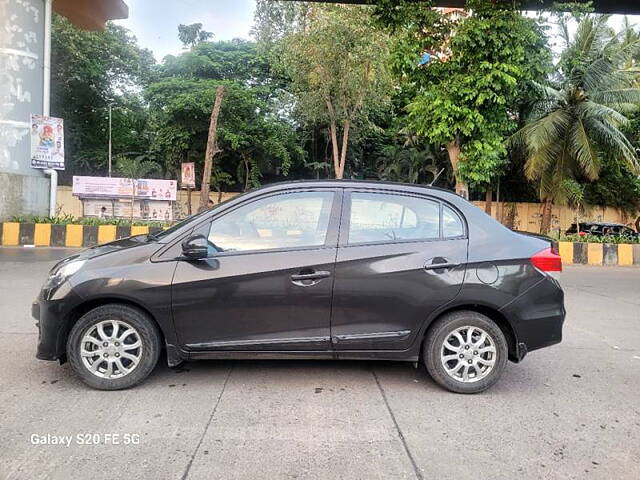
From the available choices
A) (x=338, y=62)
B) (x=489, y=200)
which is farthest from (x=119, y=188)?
(x=489, y=200)

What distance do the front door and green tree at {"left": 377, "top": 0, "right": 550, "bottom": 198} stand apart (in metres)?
9.57

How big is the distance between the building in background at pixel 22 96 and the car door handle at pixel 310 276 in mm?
13534

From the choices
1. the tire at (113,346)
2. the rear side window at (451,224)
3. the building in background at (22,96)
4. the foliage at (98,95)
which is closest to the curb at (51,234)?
the building in background at (22,96)

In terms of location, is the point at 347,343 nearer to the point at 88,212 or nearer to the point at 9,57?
the point at 9,57

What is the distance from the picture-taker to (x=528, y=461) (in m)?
3.07

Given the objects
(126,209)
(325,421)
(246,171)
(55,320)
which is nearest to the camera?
(325,421)

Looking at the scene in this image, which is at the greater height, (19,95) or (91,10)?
Answer: (91,10)

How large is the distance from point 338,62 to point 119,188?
1029 cm

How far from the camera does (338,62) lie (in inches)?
748

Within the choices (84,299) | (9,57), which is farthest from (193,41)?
(84,299)

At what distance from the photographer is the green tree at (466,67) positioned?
1188 centimetres

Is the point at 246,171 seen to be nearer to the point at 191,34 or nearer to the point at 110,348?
the point at 191,34

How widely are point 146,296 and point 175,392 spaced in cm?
79

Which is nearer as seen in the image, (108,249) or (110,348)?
(110,348)
